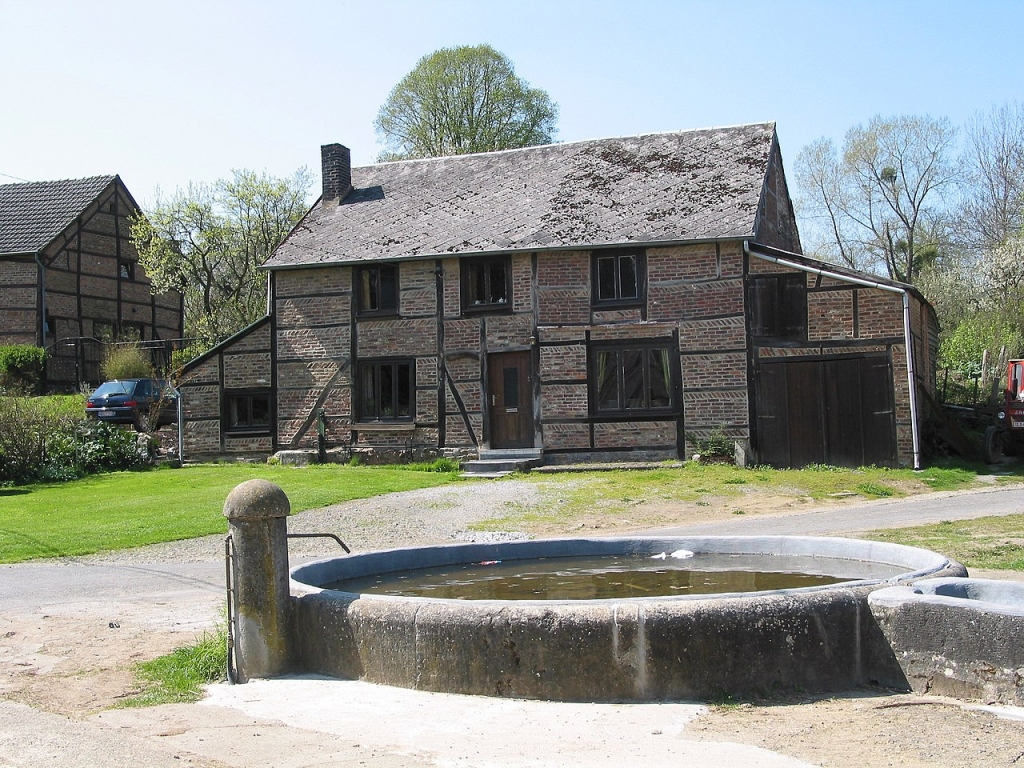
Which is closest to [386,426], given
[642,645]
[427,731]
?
[642,645]

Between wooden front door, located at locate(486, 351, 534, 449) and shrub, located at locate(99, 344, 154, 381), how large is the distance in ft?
42.3

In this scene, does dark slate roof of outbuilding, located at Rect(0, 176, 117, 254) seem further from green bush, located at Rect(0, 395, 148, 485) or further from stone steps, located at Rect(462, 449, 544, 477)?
stone steps, located at Rect(462, 449, 544, 477)

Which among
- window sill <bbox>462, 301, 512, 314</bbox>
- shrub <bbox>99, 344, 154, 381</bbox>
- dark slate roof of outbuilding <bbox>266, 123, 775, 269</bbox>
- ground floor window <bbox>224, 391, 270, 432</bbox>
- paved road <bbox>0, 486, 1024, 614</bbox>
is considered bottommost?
paved road <bbox>0, 486, 1024, 614</bbox>

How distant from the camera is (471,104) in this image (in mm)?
41906

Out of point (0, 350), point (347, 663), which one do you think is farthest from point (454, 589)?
point (0, 350)

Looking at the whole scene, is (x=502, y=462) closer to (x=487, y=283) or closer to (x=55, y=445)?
(x=487, y=283)

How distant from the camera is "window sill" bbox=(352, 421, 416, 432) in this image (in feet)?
76.6

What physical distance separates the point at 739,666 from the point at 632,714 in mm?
647

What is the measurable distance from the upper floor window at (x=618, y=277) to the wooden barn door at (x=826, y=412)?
3079 millimetres

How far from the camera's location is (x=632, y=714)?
538 centimetres

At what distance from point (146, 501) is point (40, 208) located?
72.4 ft

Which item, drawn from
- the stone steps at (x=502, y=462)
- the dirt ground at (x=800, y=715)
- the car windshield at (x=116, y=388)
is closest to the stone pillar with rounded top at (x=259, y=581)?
the dirt ground at (x=800, y=715)

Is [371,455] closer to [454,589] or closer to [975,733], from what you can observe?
[454,589]

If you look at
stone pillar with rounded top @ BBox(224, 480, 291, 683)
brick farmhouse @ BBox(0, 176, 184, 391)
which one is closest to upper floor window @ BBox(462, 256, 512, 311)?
brick farmhouse @ BBox(0, 176, 184, 391)
